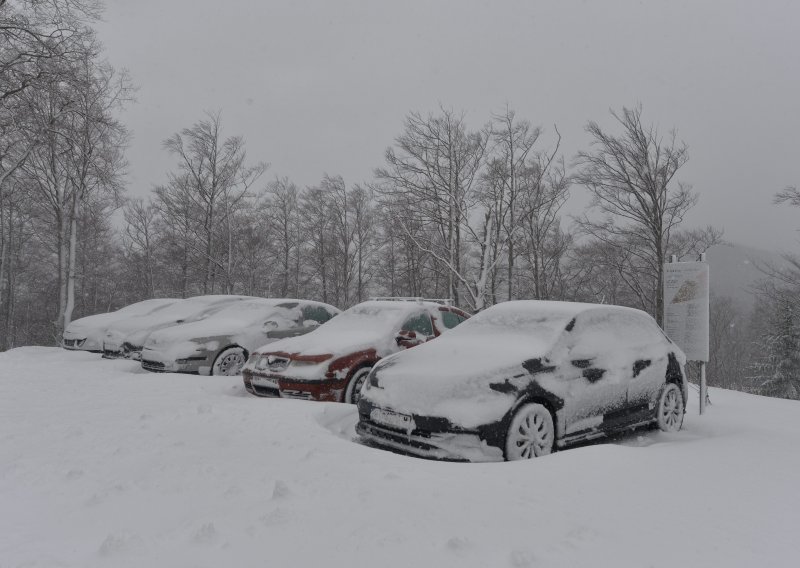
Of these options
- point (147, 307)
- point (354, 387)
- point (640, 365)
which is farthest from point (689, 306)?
point (147, 307)

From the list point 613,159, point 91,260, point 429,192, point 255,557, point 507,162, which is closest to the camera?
point 255,557

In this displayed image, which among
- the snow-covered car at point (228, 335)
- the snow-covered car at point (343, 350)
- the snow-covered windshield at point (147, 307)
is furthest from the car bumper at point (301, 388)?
the snow-covered windshield at point (147, 307)

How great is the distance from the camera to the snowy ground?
2221 millimetres

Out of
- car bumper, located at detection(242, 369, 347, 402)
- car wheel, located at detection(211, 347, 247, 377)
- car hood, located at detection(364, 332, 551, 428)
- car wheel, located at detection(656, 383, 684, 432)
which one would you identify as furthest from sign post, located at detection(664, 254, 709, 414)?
car wheel, located at detection(211, 347, 247, 377)

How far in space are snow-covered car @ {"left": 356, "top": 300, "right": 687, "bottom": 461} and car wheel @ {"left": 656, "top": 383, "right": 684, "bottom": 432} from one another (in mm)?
11

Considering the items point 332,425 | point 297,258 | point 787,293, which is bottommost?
point 332,425

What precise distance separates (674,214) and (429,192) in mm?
10208

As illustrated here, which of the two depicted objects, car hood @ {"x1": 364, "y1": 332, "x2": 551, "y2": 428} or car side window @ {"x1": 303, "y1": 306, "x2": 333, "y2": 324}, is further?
car side window @ {"x1": 303, "y1": 306, "x2": 333, "y2": 324}

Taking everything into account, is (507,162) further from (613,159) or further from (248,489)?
(248,489)

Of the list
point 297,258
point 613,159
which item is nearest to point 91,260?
point 297,258

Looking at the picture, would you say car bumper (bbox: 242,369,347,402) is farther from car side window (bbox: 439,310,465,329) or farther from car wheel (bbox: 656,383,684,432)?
car wheel (bbox: 656,383,684,432)

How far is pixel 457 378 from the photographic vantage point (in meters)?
4.14

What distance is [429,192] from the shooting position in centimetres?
2206

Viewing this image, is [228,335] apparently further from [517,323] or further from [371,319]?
[517,323]
